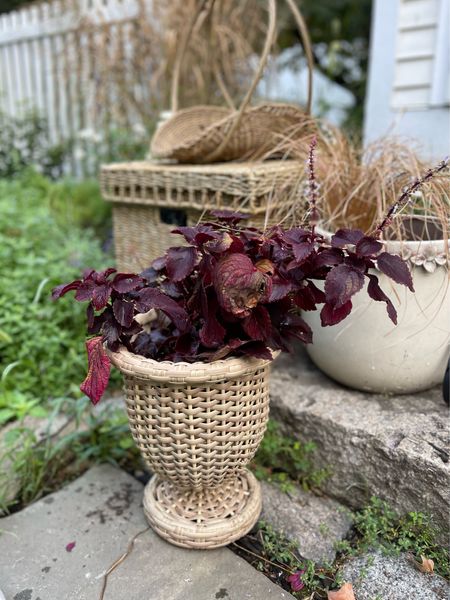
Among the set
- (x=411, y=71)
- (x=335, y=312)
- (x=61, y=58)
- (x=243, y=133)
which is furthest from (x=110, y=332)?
(x=61, y=58)

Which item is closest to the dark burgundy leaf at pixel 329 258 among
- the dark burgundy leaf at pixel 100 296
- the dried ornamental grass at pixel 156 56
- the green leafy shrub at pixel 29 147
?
the dark burgundy leaf at pixel 100 296

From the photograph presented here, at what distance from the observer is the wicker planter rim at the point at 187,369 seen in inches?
40.2

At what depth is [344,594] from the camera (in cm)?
110

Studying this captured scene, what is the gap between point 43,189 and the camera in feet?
12.5

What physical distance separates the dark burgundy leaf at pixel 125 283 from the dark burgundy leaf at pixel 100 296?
2cm

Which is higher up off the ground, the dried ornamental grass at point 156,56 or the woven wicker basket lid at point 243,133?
the dried ornamental grass at point 156,56

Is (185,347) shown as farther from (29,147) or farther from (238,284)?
(29,147)

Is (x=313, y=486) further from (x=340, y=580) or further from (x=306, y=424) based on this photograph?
(x=340, y=580)

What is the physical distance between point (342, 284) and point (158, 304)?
39 centimetres

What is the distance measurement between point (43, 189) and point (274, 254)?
10.6 feet

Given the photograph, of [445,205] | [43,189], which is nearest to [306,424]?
[445,205]

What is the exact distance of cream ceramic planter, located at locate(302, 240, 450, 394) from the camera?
1317mm

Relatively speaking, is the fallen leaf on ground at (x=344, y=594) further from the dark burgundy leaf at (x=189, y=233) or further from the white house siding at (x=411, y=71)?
the white house siding at (x=411, y=71)

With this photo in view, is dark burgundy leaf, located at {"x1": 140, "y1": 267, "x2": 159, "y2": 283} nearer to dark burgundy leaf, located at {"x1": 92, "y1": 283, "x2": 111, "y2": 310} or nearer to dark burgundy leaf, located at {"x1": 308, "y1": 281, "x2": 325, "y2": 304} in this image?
dark burgundy leaf, located at {"x1": 92, "y1": 283, "x2": 111, "y2": 310}
